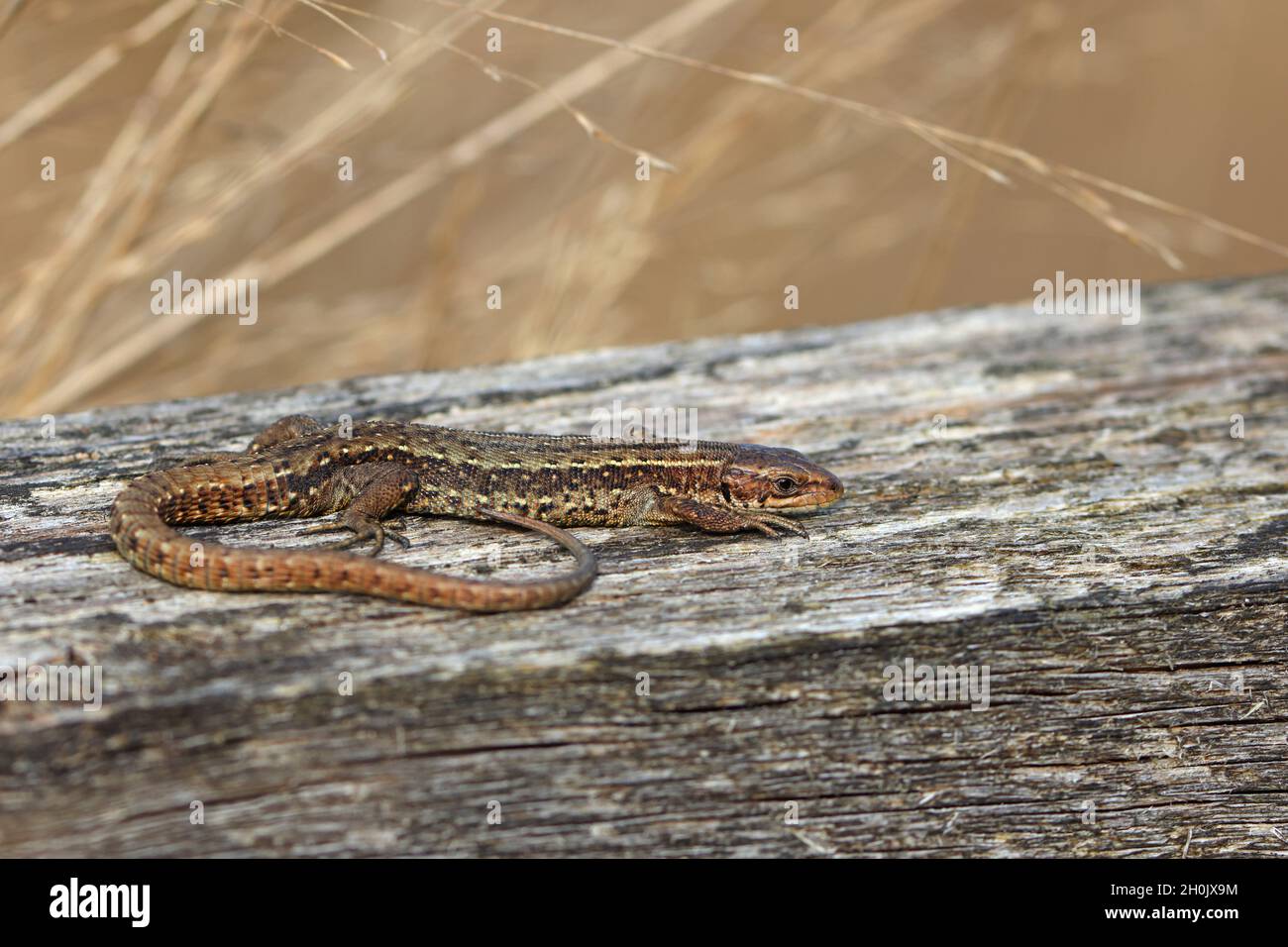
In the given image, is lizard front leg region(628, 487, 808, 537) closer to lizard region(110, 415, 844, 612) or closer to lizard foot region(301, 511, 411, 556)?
lizard region(110, 415, 844, 612)

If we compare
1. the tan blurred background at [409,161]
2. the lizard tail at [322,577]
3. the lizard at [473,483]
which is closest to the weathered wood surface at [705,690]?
the lizard tail at [322,577]

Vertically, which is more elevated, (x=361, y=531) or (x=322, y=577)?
(x=361, y=531)

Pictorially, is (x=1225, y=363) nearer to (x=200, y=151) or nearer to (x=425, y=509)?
(x=425, y=509)

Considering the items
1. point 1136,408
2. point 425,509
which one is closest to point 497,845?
point 425,509

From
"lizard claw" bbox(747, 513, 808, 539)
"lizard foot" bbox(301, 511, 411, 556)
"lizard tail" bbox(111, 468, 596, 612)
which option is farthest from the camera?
"lizard claw" bbox(747, 513, 808, 539)

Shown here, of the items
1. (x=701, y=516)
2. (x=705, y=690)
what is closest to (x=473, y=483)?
(x=701, y=516)

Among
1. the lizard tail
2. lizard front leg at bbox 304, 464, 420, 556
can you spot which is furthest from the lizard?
the lizard tail

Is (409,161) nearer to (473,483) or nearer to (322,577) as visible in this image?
(473,483)

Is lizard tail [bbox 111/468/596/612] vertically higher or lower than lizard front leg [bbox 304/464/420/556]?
lower
